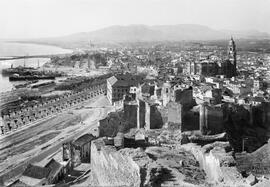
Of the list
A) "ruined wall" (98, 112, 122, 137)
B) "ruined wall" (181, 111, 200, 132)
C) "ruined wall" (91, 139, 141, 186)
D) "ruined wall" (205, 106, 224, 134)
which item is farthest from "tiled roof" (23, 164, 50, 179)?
"ruined wall" (205, 106, 224, 134)

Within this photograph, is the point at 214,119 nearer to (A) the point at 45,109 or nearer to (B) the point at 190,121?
(B) the point at 190,121

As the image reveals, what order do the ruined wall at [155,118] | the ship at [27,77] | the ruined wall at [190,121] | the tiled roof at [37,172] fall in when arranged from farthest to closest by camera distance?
the ship at [27,77] < the ruined wall at [155,118] < the ruined wall at [190,121] < the tiled roof at [37,172]

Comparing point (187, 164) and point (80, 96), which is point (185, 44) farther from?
point (187, 164)

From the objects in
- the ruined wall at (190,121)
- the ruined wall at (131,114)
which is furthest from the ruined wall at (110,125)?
the ruined wall at (190,121)

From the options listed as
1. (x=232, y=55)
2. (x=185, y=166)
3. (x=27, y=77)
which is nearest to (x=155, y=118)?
(x=185, y=166)

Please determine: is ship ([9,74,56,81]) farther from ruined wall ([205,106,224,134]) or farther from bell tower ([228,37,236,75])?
ruined wall ([205,106,224,134])

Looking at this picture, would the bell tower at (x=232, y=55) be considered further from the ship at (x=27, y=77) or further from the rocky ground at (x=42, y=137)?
the ship at (x=27, y=77)

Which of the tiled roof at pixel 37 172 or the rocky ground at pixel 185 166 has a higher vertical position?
the rocky ground at pixel 185 166

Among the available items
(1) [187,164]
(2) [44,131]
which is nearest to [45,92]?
(2) [44,131]

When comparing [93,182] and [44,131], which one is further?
[44,131]
